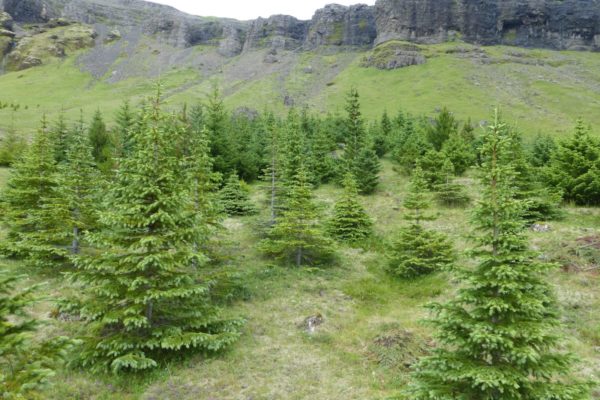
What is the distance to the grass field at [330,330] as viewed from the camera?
39.1 ft

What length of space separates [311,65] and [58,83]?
97.4m

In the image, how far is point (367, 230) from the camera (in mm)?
28094

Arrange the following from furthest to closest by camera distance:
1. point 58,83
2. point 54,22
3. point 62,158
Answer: point 54,22, point 58,83, point 62,158

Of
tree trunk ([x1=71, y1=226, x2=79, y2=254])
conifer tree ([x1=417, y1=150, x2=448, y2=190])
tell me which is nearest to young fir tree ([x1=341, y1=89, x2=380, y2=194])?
conifer tree ([x1=417, y1=150, x2=448, y2=190])

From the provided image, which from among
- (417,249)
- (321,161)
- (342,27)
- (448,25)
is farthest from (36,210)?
(342,27)

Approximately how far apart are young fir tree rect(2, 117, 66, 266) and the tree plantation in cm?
13

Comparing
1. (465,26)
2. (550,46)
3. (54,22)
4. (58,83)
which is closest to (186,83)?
(58,83)

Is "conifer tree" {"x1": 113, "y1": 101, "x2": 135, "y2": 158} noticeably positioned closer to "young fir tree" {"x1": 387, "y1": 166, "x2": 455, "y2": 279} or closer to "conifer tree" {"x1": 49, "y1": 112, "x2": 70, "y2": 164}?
"conifer tree" {"x1": 49, "y1": 112, "x2": 70, "y2": 164}

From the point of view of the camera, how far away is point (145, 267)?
1274 cm

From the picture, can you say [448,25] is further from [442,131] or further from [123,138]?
[123,138]

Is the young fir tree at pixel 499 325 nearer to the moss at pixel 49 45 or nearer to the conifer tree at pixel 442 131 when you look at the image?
the conifer tree at pixel 442 131

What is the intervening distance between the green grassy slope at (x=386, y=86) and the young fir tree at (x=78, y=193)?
7781 cm

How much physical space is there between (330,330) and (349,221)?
475 inches

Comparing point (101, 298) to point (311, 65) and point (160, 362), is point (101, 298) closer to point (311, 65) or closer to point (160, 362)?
point (160, 362)
